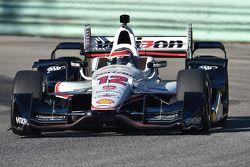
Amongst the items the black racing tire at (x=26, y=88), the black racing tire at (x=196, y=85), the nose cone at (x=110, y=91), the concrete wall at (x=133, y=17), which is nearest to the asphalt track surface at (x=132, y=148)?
the black racing tire at (x=26, y=88)

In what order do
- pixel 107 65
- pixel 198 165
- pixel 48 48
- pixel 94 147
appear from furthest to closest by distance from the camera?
1. pixel 48 48
2. pixel 107 65
3. pixel 94 147
4. pixel 198 165

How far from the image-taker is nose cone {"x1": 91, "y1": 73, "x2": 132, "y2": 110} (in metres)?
11.5

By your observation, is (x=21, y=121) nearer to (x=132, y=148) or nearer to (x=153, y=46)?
(x=132, y=148)

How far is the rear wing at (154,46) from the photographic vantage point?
14305mm

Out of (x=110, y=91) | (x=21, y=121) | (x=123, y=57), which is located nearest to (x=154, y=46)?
(x=123, y=57)

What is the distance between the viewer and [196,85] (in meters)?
11.8

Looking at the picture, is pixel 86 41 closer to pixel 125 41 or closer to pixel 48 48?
pixel 125 41

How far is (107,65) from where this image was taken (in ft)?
43.1

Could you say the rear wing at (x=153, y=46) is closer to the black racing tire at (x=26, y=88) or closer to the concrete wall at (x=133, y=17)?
the black racing tire at (x=26, y=88)

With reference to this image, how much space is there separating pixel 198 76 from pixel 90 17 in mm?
13831

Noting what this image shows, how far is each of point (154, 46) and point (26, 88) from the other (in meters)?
2.91

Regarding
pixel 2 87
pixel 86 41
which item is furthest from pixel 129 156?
pixel 2 87

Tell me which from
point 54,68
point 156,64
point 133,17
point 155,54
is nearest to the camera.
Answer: point 156,64

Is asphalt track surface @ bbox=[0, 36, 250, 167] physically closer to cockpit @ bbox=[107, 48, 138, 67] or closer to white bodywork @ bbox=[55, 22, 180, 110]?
white bodywork @ bbox=[55, 22, 180, 110]
